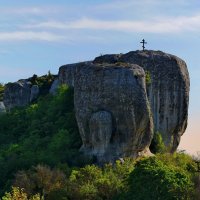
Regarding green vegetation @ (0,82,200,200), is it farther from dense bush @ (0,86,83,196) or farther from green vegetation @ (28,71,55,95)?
green vegetation @ (28,71,55,95)

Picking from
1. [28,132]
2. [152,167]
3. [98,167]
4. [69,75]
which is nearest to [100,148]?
[98,167]

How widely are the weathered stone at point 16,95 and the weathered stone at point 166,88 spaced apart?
1823 cm

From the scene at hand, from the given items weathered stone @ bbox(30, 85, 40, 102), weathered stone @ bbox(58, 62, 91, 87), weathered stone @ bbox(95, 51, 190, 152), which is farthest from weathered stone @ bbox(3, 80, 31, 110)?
weathered stone @ bbox(95, 51, 190, 152)

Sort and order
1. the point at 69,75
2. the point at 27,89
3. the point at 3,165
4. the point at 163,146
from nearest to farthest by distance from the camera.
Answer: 1. the point at 3,165
2. the point at 163,146
3. the point at 69,75
4. the point at 27,89

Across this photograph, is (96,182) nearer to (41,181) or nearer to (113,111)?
(41,181)

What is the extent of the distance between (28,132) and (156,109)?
9079 mm

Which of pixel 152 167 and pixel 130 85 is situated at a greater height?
pixel 130 85

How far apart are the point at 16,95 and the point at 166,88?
68.1 ft

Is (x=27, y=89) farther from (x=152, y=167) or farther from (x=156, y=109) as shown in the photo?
(x=152, y=167)

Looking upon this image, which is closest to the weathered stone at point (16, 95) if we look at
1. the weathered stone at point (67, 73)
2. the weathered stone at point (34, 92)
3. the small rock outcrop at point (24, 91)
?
the small rock outcrop at point (24, 91)

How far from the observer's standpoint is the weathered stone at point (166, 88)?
46719mm

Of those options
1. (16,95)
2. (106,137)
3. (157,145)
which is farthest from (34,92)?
(106,137)

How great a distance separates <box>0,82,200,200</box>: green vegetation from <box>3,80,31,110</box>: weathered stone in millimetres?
7639

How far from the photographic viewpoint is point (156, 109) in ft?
155
